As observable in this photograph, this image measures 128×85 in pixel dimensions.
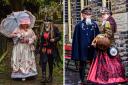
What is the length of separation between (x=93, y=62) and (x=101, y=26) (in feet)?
2.10

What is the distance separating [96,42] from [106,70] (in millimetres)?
500

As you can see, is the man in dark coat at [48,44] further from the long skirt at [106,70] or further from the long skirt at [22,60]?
the long skirt at [106,70]

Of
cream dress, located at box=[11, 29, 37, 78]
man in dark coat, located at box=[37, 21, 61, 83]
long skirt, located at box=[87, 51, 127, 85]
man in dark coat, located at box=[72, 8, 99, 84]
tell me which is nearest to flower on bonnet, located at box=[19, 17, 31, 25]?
cream dress, located at box=[11, 29, 37, 78]

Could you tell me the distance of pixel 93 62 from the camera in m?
7.57

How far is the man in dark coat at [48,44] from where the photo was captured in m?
8.41

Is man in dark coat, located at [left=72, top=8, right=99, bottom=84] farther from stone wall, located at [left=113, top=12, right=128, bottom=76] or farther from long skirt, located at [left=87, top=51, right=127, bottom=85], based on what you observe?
stone wall, located at [left=113, top=12, right=128, bottom=76]

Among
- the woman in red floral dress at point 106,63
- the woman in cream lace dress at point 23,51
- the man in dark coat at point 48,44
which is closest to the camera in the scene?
the woman in red floral dress at point 106,63

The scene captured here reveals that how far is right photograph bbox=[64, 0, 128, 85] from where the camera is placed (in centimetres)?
742

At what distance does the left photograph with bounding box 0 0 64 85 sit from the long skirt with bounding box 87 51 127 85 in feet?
4.10

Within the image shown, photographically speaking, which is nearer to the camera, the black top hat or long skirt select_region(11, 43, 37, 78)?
the black top hat

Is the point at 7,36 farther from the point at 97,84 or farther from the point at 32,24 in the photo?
the point at 97,84

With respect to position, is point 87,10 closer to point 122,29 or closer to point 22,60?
point 122,29

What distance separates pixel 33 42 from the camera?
8.66 metres

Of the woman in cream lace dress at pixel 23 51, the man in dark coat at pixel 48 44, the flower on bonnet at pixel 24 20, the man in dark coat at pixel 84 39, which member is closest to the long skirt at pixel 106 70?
the man in dark coat at pixel 84 39
